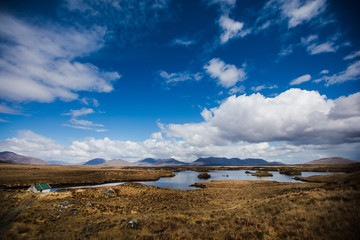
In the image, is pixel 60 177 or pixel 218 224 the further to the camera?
pixel 60 177

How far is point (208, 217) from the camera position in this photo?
60.8 ft

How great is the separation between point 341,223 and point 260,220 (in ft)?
18.7

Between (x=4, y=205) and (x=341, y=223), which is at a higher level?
(x=341, y=223)

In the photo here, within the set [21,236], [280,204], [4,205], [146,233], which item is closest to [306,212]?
[280,204]

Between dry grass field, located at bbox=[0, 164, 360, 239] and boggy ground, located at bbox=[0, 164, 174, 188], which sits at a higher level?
dry grass field, located at bbox=[0, 164, 360, 239]

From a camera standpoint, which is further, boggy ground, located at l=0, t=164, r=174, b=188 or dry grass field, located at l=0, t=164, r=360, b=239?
boggy ground, located at l=0, t=164, r=174, b=188

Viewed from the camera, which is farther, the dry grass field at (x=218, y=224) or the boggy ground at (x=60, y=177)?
the boggy ground at (x=60, y=177)

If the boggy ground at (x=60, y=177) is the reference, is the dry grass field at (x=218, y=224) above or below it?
above

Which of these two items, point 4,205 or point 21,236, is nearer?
point 21,236

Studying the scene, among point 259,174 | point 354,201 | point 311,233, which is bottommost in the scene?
point 259,174

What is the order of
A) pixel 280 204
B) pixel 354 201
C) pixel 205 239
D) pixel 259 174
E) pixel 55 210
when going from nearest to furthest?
pixel 205 239
pixel 354 201
pixel 280 204
pixel 55 210
pixel 259 174

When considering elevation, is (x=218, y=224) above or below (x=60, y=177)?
above

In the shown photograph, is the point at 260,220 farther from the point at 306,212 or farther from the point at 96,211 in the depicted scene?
the point at 96,211

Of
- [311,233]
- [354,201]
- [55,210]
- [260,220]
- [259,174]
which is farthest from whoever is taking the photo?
[259,174]
